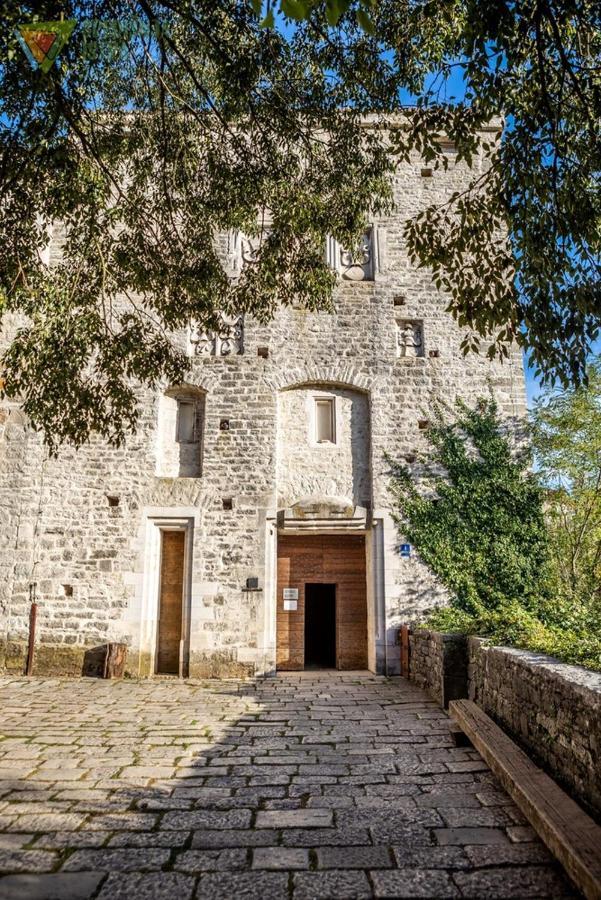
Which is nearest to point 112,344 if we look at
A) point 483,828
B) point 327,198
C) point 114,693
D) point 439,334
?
point 327,198

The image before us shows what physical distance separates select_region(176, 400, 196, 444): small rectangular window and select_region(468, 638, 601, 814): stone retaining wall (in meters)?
6.42

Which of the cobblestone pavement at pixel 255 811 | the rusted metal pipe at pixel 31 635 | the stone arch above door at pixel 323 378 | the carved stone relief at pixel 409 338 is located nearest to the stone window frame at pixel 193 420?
the stone arch above door at pixel 323 378

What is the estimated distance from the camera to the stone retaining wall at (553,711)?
10.2 ft

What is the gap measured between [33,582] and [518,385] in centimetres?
864

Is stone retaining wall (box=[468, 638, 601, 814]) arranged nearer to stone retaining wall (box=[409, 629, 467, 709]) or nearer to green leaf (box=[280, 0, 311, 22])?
stone retaining wall (box=[409, 629, 467, 709])

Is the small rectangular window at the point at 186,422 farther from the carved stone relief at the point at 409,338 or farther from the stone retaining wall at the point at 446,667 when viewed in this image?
the stone retaining wall at the point at 446,667

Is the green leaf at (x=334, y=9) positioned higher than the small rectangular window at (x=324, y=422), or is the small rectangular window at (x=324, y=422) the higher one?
the small rectangular window at (x=324, y=422)

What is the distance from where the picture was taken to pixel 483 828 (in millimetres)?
3162

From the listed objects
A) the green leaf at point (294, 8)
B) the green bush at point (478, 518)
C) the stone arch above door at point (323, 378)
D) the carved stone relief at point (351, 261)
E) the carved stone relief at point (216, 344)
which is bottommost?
the green bush at point (478, 518)

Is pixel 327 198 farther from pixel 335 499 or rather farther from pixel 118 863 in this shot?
pixel 118 863

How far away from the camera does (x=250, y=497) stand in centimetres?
984

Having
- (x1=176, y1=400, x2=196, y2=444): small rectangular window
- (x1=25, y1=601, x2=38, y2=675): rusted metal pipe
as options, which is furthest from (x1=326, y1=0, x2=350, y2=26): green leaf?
(x1=25, y1=601, x2=38, y2=675): rusted metal pipe

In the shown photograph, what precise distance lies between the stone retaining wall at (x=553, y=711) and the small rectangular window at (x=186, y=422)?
642 centimetres

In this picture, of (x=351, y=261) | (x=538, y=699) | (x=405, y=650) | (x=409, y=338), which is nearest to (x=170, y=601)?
(x=405, y=650)
